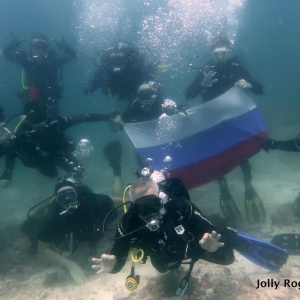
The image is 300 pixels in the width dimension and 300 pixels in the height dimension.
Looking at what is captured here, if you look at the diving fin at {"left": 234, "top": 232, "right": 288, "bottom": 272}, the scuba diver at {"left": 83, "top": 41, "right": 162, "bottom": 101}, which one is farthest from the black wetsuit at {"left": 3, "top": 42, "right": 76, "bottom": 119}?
the diving fin at {"left": 234, "top": 232, "right": 288, "bottom": 272}

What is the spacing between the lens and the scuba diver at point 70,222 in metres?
5.63

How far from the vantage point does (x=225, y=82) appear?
351 inches

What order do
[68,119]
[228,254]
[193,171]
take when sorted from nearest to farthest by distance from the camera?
[228,254] < [193,171] < [68,119]

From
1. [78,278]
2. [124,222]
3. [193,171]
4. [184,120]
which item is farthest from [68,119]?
[124,222]

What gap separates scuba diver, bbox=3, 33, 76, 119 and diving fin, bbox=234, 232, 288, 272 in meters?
9.67

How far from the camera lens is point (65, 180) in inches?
243

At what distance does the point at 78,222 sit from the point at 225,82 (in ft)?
21.0

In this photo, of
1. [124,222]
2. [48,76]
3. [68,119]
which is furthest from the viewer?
[48,76]

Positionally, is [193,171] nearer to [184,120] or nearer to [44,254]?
[184,120]

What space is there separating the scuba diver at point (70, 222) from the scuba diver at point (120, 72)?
15.7ft

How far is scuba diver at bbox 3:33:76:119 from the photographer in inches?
A: 463

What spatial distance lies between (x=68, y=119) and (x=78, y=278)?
476 cm

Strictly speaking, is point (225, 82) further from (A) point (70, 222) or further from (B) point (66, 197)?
(A) point (70, 222)

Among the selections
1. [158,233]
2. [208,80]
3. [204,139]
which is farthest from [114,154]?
[158,233]
